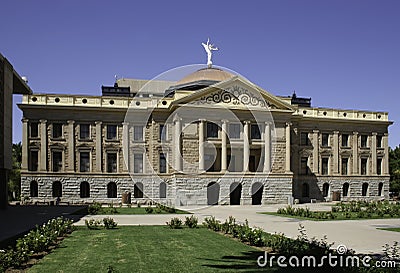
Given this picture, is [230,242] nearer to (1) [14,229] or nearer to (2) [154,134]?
(1) [14,229]

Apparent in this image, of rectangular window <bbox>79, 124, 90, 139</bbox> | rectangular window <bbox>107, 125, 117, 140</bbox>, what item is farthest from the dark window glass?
rectangular window <bbox>79, 124, 90, 139</bbox>

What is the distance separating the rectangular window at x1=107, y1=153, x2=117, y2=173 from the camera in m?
55.5

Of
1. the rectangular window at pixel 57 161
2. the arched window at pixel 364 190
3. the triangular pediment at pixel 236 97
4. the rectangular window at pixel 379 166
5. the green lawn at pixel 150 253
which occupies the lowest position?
the arched window at pixel 364 190

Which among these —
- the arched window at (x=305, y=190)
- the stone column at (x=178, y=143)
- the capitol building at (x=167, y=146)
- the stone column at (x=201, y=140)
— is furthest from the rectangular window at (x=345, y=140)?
the stone column at (x=178, y=143)

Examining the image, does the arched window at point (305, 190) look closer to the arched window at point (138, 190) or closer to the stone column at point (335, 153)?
the stone column at point (335, 153)

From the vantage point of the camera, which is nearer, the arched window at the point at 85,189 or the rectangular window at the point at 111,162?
the arched window at the point at 85,189

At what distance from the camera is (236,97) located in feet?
175

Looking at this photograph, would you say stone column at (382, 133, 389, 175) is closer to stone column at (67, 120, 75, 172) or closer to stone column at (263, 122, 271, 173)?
stone column at (263, 122, 271, 173)

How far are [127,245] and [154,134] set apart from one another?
3849 centimetres

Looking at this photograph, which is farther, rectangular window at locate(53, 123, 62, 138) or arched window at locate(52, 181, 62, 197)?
rectangular window at locate(53, 123, 62, 138)

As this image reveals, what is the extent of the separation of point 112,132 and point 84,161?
478cm

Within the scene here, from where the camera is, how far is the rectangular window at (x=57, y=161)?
53812 mm

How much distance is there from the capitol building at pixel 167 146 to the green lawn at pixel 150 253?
30695 millimetres

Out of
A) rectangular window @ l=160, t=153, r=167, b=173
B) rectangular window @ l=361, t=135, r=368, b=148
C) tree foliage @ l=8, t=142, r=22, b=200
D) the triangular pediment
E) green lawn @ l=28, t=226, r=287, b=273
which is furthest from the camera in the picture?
rectangular window @ l=361, t=135, r=368, b=148
